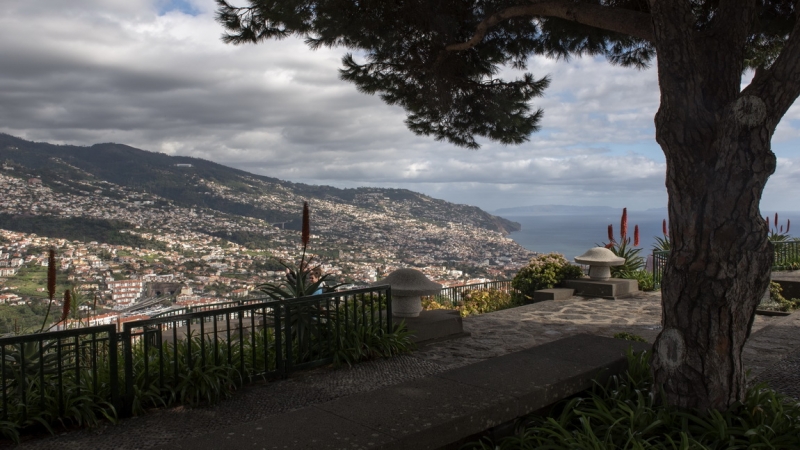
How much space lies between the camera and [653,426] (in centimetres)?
388

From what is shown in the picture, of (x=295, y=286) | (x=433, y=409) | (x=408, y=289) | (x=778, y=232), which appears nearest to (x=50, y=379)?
(x=295, y=286)

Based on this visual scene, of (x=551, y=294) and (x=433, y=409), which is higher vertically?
(x=433, y=409)

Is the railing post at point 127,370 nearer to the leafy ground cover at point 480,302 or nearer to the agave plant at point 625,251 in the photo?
the leafy ground cover at point 480,302

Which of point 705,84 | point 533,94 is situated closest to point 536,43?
point 533,94

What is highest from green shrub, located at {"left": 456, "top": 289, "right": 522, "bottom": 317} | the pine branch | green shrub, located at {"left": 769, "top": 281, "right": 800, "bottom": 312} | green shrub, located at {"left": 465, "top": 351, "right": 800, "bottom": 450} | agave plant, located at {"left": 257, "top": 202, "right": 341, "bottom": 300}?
the pine branch

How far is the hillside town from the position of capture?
1911 centimetres

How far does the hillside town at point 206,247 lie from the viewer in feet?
62.7

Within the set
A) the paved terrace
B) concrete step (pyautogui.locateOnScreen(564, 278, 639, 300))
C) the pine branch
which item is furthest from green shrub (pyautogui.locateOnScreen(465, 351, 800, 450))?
concrete step (pyautogui.locateOnScreen(564, 278, 639, 300))

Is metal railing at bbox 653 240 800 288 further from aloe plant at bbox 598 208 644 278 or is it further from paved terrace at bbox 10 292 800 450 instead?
paved terrace at bbox 10 292 800 450

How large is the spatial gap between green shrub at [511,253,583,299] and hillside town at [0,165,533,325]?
3158mm

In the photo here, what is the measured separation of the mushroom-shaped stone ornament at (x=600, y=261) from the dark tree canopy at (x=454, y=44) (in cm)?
521

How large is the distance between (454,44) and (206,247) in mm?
24380

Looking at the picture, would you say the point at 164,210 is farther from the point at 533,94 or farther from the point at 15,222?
the point at 533,94

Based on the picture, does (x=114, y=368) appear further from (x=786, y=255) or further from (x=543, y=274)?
(x=786, y=255)
